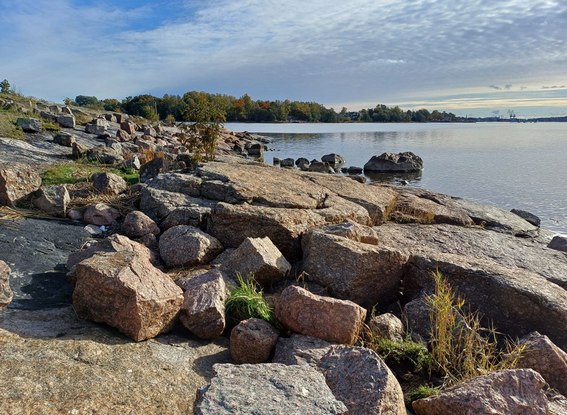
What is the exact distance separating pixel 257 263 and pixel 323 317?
131 cm

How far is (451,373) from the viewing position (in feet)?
13.9

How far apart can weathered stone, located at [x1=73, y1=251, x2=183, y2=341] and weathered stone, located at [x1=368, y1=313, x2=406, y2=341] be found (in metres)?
1.86

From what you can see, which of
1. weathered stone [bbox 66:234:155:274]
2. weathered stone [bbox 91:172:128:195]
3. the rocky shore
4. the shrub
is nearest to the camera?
the rocky shore

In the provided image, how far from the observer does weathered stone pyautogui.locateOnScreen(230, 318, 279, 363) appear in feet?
13.3

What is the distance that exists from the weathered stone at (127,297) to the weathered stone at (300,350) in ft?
3.32

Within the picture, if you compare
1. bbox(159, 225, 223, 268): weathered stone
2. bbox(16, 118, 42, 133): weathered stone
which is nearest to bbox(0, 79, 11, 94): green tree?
bbox(16, 118, 42, 133): weathered stone

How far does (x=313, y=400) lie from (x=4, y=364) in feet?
7.02

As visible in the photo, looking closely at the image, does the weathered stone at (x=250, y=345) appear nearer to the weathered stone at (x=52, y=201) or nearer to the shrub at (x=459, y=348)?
the shrub at (x=459, y=348)

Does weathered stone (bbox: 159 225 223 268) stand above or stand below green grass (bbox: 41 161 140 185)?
below

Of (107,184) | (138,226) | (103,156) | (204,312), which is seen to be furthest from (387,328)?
(103,156)

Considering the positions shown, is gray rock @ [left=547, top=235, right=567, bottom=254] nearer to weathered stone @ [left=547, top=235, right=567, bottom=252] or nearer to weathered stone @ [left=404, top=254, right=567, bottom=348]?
weathered stone @ [left=547, top=235, right=567, bottom=252]

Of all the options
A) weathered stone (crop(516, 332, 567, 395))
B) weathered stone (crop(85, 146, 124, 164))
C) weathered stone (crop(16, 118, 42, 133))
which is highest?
weathered stone (crop(16, 118, 42, 133))

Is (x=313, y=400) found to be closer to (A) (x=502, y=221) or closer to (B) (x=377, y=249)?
(B) (x=377, y=249)

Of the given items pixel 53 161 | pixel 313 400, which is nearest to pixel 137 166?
pixel 53 161
